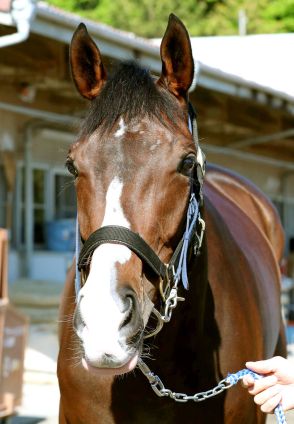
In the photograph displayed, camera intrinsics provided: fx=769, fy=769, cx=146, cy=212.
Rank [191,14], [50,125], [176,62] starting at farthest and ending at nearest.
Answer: [191,14]
[50,125]
[176,62]

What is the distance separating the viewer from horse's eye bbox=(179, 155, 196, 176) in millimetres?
2668

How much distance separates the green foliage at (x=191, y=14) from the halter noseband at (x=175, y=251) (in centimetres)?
2950

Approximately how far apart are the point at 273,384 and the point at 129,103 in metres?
1.08

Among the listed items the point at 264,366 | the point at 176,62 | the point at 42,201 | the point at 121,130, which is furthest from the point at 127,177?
the point at 42,201

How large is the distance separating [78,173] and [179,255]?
0.46m

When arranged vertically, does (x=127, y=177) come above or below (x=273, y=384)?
above

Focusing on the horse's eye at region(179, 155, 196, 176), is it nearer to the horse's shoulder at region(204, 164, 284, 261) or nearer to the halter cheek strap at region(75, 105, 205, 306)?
the halter cheek strap at region(75, 105, 205, 306)

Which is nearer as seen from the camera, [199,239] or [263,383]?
[263,383]

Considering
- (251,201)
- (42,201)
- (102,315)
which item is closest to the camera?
(102,315)

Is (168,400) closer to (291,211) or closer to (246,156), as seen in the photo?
(246,156)

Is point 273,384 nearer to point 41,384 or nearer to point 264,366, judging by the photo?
point 264,366

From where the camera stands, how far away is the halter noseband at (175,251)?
2.41 metres

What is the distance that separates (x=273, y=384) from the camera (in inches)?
99.7

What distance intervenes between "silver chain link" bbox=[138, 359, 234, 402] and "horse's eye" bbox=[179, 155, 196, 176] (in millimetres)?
743
